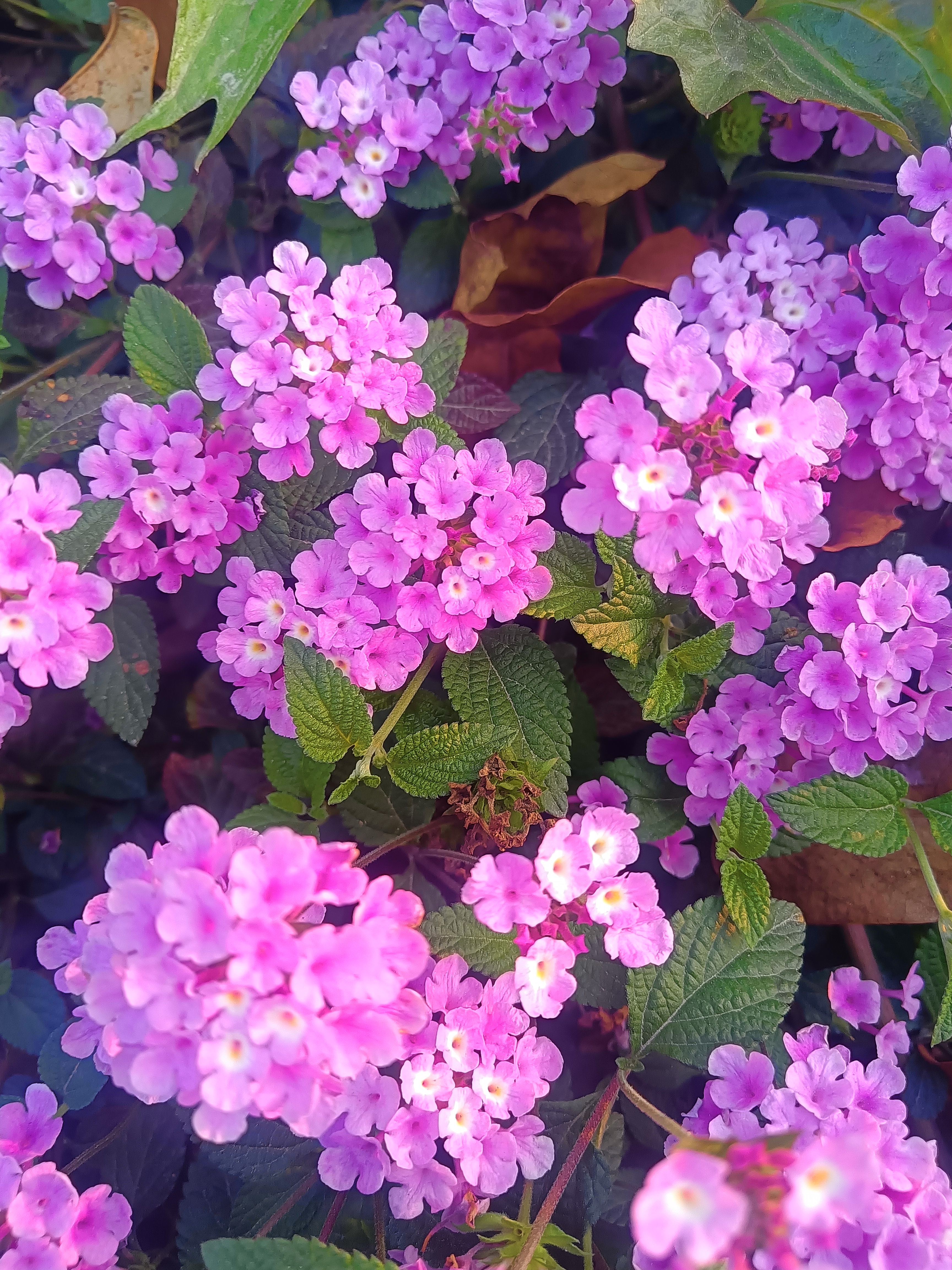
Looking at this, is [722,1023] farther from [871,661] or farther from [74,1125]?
[74,1125]

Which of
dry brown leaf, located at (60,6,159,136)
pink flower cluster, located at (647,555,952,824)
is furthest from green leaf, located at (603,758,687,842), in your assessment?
dry brown leaf, located at (60,6,159,136)

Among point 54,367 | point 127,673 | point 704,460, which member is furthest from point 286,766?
point 54,367

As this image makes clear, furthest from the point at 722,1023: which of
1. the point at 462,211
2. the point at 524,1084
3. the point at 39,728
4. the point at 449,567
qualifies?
the point at 462,211

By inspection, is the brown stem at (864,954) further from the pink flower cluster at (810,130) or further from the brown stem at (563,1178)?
the pink flower cluster at (810,130)

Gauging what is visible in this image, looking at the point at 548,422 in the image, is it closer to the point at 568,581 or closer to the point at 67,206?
the point at 568,581

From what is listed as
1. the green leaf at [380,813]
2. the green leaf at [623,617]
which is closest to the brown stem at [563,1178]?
the green leaf at [380,813]

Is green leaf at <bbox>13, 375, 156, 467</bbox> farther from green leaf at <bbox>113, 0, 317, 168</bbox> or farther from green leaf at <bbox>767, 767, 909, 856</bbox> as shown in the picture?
green leaf at <bbox>767, 767, 909, 856</bbox>
